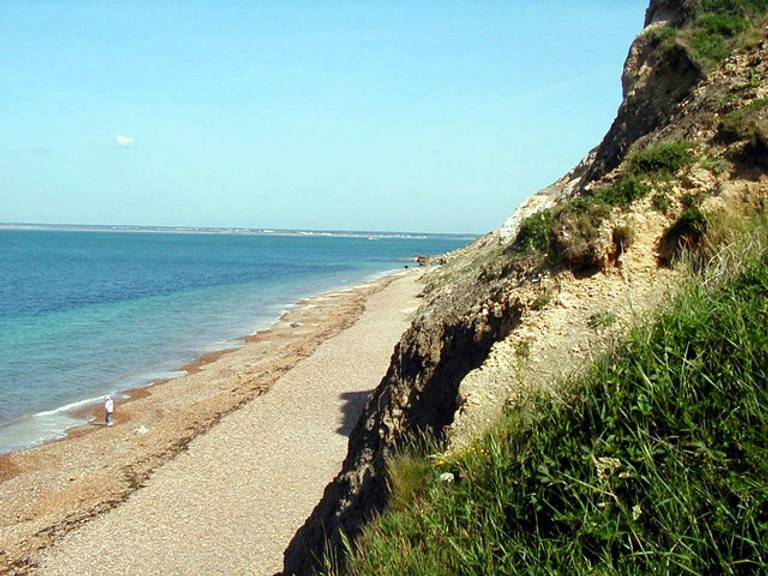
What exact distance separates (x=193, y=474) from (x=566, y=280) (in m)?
12.9

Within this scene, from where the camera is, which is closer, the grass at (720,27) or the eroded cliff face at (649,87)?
the grass at (720,27)

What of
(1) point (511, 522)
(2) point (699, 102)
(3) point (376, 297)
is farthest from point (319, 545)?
(3) point (376, 297)

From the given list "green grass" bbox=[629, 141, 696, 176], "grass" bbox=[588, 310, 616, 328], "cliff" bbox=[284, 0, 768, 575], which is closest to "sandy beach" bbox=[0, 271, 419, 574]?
"cliff" bbox=[284, 0, 768, 575]

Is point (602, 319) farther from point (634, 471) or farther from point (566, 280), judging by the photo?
point (634, 471)

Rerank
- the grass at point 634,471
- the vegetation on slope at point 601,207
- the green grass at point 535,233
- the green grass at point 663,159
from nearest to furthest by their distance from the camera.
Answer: the grass at point 634,471
the vegetation on slope at point 601,207
the green grass at point 663,159
the green grass at point 535,233

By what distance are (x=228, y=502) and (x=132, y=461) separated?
14.2 ft

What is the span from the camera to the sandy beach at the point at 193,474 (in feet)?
43.5

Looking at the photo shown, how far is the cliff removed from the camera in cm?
598

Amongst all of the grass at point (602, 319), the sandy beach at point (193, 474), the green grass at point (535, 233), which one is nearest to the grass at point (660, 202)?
the green grass at point (535, 233)

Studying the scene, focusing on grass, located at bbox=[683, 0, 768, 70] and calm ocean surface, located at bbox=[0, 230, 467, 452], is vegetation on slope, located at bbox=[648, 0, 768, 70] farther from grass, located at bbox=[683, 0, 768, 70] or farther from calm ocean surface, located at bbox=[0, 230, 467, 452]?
calm ocean surface, located at bbox=[0, 230, 467, 452]

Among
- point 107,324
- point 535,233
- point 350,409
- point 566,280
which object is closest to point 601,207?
point 566,280

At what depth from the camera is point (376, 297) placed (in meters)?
54.7

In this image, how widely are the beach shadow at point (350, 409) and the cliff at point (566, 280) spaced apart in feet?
39.5

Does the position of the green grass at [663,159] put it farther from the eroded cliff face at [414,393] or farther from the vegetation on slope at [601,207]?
the eroded cliff face at [414,393]
